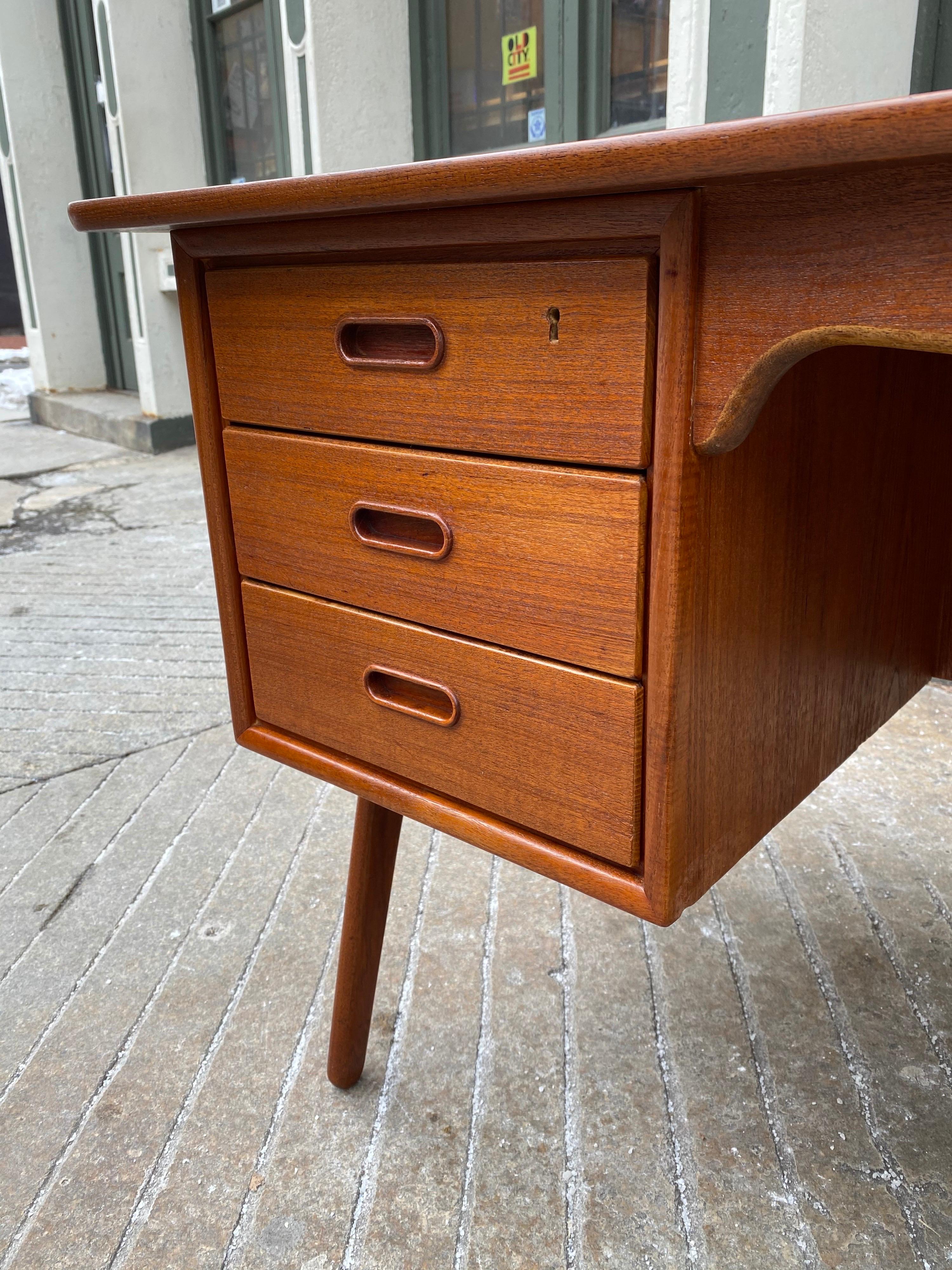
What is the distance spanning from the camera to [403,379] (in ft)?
2.60

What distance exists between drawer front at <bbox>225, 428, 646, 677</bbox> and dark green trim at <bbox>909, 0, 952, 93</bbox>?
1762mm

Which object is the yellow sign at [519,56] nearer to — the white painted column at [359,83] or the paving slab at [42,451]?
the white painted column at [359,83]

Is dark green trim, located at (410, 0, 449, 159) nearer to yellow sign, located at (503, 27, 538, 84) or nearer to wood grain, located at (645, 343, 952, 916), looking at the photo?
yellow sign, located at (503, 27, 538, 84)

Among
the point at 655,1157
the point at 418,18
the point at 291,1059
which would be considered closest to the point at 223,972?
the point at 291,1059

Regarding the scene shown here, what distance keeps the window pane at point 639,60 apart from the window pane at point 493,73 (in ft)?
0.92

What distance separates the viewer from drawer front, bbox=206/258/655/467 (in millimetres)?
665

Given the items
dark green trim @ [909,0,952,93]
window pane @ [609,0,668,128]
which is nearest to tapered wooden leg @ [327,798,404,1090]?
dark green trim @ [909,0,952,93]

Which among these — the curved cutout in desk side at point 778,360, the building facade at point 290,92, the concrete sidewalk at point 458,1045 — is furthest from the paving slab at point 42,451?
the curved cutout in desk side at point 778,360

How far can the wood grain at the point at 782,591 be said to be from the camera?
0.70m

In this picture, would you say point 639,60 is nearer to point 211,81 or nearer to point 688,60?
point 688,60

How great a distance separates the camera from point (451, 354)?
75 centimetres

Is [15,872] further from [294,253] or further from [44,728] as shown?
[294,253]

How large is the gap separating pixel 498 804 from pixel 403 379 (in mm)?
359

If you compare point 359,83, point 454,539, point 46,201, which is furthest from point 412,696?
point 46,201
